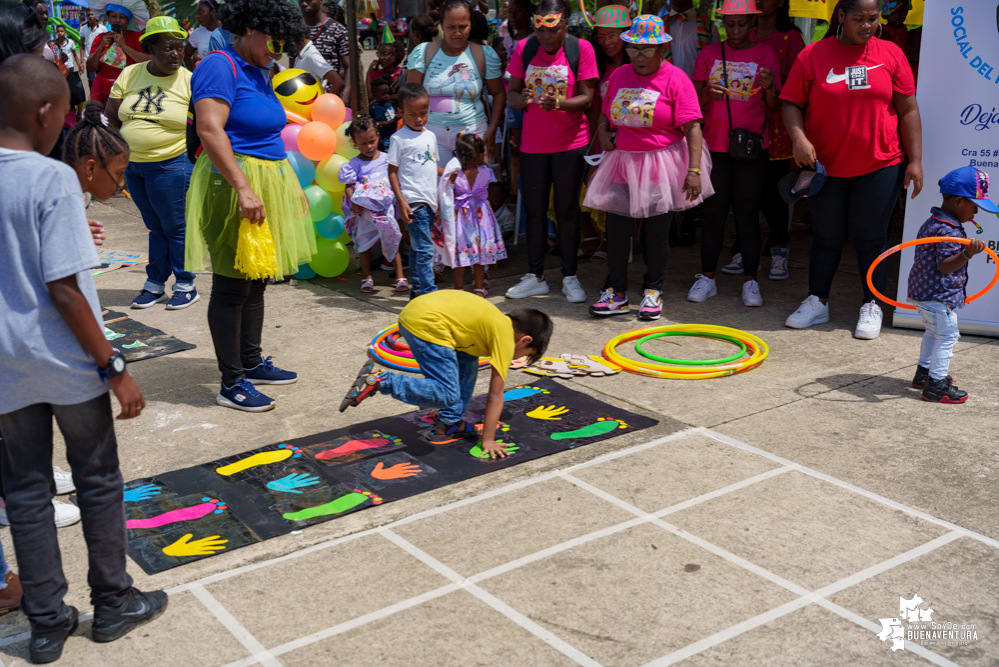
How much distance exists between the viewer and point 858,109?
5.77 metres

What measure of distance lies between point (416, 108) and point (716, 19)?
92.0 inches

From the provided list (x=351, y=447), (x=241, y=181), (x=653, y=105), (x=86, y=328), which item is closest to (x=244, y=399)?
(x=351, y=447)

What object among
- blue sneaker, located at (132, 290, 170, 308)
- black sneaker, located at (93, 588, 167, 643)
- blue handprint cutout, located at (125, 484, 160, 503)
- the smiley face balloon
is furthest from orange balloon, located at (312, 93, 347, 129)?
black sneaker, located at (93, 588, 167, 643)

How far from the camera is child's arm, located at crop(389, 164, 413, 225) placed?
6.35 metres

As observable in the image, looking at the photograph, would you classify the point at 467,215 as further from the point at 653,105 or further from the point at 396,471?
the point at 396,471

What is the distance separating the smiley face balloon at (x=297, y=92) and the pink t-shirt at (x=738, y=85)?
9.99 feet

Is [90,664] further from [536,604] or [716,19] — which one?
[716,19]

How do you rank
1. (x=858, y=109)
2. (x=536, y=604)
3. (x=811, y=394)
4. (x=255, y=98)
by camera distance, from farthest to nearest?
(x=858, y=109) < (x=811, y=394) < (x=255, y=98) < (x=536, y=604)

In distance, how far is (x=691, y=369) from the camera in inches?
211

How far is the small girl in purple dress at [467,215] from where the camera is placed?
679cm

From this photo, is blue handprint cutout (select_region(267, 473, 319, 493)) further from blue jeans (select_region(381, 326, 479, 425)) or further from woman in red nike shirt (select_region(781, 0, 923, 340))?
woman in red nike shirt (select_region(781, 0, 923, 340))

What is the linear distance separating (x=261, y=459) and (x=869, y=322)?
3.92 metres

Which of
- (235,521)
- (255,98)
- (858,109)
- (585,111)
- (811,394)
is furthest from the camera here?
(585,111)

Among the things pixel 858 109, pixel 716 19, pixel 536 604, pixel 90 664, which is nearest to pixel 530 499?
pixel 536 604
